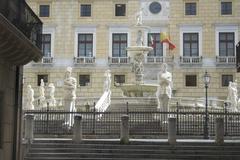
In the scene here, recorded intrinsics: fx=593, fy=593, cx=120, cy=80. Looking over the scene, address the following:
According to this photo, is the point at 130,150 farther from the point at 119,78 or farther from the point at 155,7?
the point at 155,7

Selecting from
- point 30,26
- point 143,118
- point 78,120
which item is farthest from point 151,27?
point 30,26

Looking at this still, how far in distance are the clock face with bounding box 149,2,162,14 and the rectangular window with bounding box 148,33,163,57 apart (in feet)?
6.76

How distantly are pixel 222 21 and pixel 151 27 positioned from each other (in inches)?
247

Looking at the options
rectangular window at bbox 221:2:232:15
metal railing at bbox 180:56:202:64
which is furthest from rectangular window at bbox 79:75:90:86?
rectangular window at bbox 221:2:232:15

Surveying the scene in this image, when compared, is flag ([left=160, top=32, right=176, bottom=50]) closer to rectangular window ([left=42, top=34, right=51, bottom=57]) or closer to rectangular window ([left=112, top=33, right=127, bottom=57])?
rectangular window ([left=112, top=33, right=127, bottom=57])

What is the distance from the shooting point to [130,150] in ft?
67.9

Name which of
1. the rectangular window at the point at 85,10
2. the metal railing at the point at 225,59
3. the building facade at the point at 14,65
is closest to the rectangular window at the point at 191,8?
the metal railing at the point at 225,59

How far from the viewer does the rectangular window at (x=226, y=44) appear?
171ft

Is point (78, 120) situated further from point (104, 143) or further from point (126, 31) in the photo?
point (126, 31)

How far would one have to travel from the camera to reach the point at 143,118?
2683 centimetres

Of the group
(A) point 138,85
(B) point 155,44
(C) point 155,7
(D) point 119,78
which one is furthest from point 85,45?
(A) point 138,85

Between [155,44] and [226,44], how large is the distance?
622 centimetres

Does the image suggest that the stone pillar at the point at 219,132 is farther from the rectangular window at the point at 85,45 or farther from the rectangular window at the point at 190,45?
the rectangular window at the point at 85,45

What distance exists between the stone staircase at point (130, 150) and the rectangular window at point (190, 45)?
3120cm
